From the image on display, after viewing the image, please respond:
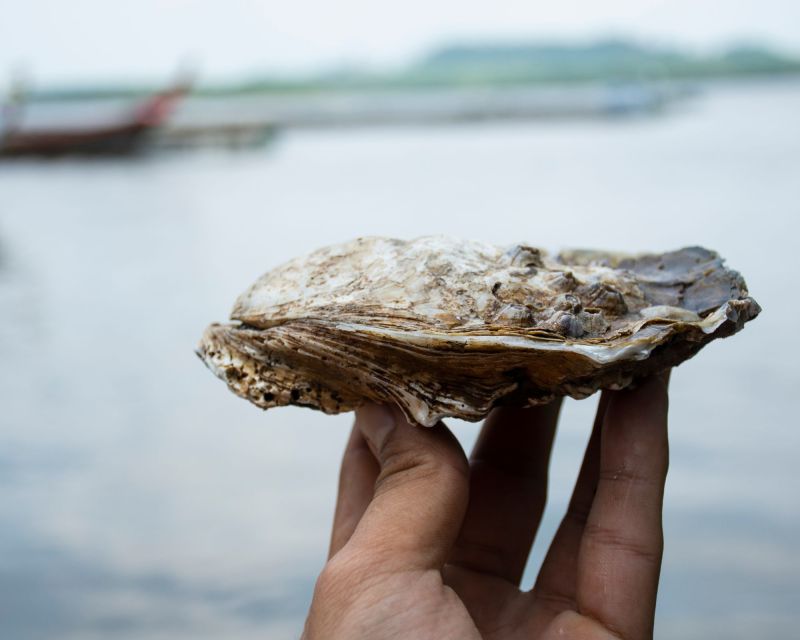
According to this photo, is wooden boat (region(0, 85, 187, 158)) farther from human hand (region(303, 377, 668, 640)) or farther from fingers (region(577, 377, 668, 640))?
fingers (region(577, 377, 668, 640))

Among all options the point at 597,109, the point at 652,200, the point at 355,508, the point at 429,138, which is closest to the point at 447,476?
the point at 355,508

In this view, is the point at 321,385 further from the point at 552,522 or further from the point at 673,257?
the point at 552,522

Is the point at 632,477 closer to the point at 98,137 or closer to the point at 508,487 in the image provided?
the point at 508,487

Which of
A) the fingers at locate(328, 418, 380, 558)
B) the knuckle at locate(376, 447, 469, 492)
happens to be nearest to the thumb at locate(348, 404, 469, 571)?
the knuckle at locate(376, 447, 469, 492)

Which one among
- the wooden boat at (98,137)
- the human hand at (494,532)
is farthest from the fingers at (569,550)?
the wooden boat at (98,137)

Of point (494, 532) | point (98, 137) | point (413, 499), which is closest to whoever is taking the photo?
point (413, 499)

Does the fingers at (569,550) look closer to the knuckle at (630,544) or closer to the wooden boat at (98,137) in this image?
the knuckle at (630,544)

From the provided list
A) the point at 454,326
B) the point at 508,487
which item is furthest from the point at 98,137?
the point at 454,326
